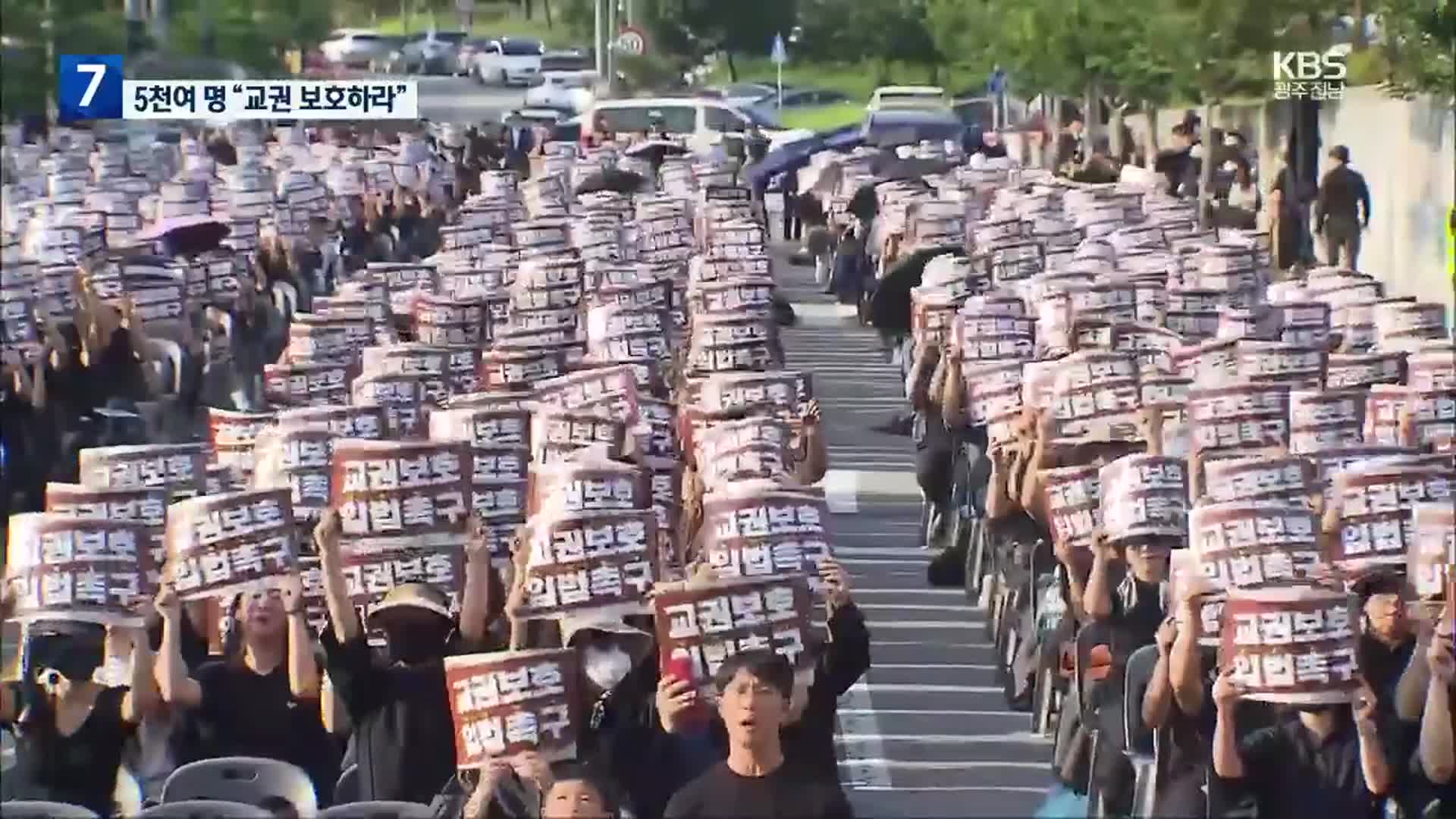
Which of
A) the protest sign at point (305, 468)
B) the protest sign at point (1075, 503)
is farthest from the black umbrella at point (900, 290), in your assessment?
the protest sign at point (1075, 503)

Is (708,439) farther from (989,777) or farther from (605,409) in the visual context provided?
(989,777)

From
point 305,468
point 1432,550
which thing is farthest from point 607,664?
point 305,468

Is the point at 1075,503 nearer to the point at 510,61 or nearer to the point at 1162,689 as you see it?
the point at 1162,689

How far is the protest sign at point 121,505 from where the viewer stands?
40.9 ft

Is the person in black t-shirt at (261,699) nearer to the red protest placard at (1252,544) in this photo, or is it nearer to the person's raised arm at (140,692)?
the person's raised arm at (140,692)

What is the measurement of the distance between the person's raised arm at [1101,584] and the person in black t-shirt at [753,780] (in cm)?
242

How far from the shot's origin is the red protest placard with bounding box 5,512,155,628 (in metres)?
11.4

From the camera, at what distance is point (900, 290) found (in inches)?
1005

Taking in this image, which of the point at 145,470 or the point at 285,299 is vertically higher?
the point at 145,470

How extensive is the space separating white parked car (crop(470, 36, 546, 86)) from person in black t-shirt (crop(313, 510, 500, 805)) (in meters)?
46.3

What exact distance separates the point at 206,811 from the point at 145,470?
3.67 metres

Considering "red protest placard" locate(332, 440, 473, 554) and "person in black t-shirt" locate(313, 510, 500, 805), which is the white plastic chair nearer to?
"red protest placard" locate(332, 440, 473, 554)

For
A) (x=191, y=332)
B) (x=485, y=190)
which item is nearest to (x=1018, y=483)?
(x=191, y=332)

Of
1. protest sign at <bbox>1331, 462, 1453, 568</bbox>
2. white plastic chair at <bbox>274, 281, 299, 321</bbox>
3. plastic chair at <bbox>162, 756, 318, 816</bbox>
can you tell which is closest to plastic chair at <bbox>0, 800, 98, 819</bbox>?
plastic chair at <bbox>162, 756, 318, 816</bbox>
